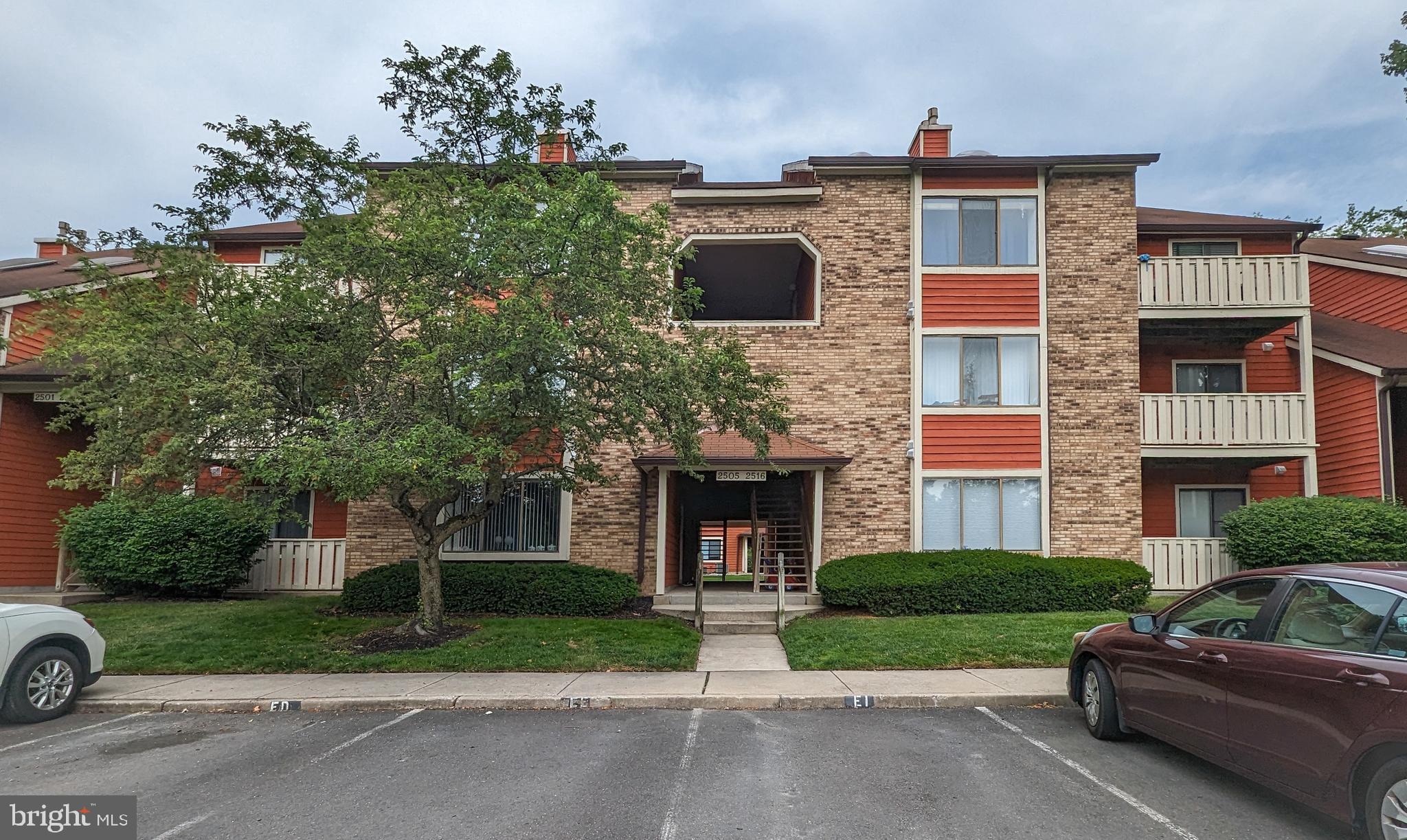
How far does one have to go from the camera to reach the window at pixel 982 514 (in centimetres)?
1408

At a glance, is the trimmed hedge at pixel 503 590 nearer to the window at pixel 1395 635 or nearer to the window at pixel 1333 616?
the window at pixel 1333 616

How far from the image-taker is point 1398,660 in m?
3.85

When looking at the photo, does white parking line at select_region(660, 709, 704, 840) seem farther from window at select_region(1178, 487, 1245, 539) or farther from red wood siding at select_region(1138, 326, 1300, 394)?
red wood siding at select_region(1138, 326, 1300, 394)

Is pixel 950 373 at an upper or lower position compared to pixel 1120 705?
upper

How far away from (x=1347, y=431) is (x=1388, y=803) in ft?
→ 49.6

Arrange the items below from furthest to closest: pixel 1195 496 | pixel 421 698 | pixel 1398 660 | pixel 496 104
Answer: pixel 1195 496
pixel 496 104
pixel 421 698
pixel 1398 660

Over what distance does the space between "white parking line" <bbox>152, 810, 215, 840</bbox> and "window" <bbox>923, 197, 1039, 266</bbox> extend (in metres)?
13.5

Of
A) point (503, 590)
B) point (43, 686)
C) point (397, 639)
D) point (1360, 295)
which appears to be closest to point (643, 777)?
point (43, 686)

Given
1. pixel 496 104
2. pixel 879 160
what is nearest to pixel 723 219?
pixel 879 160

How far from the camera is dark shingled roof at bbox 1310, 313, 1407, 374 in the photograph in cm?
A: 1460

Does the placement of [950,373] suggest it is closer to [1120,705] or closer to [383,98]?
[1120,705]

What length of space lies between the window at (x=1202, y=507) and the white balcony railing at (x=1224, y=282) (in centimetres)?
390

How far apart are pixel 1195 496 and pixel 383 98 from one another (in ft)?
55.8

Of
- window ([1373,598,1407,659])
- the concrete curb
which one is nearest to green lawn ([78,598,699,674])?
the concrete curb
